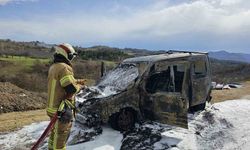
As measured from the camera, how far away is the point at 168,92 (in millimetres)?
10328

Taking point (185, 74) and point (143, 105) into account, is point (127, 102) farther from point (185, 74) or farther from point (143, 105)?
point (185, 74)

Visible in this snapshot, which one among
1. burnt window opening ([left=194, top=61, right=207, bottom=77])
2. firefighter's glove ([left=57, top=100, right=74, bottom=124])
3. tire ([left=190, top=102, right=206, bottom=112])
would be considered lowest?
tire ([left=190, top=102, right=206, bottom=112])

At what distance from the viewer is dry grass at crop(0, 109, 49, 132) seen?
1149cm

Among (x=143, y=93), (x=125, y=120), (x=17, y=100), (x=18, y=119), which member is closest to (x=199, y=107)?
(x=143, y=93)

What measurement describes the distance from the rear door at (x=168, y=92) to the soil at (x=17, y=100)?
6137 millimetres

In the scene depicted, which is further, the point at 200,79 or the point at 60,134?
the point at 200,79

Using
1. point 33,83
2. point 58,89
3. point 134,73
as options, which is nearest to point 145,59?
point 134,73

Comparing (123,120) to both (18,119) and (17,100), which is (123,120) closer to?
(18,119)

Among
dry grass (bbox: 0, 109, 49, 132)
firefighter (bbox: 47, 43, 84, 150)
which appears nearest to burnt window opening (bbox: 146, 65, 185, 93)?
firefighter (bbox: 47, 43, 84, 150)

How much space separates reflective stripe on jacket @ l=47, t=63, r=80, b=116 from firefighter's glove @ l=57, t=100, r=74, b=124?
0.64ft

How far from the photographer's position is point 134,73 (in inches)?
427

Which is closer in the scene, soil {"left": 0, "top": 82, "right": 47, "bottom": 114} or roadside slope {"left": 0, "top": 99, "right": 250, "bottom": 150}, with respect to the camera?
roadside slope {"left": 0, "top": 99, "right": 250, "bottom": 150}

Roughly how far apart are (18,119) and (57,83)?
6092mm

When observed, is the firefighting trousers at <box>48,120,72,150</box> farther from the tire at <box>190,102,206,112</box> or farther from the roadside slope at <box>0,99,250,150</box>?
the tire at <box>190,102,206,112</box>
